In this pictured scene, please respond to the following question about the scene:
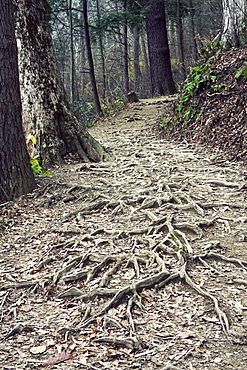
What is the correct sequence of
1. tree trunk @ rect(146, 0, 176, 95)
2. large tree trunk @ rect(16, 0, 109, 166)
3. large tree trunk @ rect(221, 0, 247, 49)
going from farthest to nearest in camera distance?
tree trunk @ rect(146, 0, 176, 95) → large tree trunk @ rect(221, 0, 247, 49) → large tree trunk @ rect(16, 0, 109, 166)

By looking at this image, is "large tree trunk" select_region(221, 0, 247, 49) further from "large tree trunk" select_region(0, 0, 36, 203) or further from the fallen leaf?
the fallen leaf

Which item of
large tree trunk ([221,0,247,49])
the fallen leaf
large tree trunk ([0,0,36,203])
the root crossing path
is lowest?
the fallen leaf

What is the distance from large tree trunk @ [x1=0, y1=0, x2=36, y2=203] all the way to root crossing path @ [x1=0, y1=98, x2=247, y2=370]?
1.26 ft

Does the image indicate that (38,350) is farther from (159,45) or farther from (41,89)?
(159,45)

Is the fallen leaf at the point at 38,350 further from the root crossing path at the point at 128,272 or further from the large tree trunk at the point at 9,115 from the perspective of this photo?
the large tree trunk at the point at 9,115

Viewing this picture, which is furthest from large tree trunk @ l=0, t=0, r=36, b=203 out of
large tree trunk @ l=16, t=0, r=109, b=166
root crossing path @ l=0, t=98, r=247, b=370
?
large tree trunk @ l=16, t=0, r=109, b=166

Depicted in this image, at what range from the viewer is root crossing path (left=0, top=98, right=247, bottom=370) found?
292 centimetres

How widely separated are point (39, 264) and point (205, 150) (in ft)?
17.1

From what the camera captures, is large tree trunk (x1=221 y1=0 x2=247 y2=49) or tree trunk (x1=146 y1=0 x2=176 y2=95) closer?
large tree trunk (x1=221 y1=0 x2=247 y2=49)

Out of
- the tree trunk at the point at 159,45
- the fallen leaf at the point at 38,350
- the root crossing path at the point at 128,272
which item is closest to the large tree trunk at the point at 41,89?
the root crossing path at the point at 128,272

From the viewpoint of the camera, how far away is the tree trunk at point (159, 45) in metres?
16.0

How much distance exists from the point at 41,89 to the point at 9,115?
7.77 feet

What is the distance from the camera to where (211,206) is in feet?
17.5

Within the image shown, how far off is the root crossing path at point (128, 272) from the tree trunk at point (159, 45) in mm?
10177
